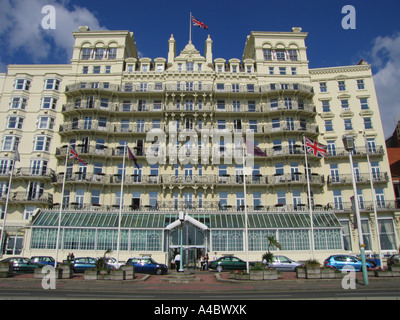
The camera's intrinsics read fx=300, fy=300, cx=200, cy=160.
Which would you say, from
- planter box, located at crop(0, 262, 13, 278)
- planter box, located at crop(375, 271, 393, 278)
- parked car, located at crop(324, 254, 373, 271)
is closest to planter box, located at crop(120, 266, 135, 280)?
planter box, located at crop(0, 262, 13, 278)

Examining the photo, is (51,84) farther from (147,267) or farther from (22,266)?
(147,267)

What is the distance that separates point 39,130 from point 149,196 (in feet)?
57.2

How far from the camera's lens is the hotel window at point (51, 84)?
4234 centimetres

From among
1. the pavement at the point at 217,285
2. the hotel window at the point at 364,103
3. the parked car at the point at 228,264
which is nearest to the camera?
the pavement at the point at 217,285

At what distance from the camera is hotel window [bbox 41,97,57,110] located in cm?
4144

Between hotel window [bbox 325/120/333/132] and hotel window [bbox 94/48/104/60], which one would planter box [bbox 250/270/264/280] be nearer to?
hotel window [bbox 325/120/333/132]

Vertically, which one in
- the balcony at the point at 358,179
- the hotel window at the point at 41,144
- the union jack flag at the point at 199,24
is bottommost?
the balcony at the point at 358,179

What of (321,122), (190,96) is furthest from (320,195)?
(190,96)

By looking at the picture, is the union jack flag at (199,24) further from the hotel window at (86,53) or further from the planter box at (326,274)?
the planter box at (326,274)

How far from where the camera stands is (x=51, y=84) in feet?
140

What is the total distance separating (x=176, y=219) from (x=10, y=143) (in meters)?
24.5

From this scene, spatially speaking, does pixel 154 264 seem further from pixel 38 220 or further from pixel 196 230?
pixel 38 220

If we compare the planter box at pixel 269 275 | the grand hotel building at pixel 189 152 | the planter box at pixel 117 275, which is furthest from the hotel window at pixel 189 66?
the planter box at pixel 269 275

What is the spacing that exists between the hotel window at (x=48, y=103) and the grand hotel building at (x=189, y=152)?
0.57 feet
